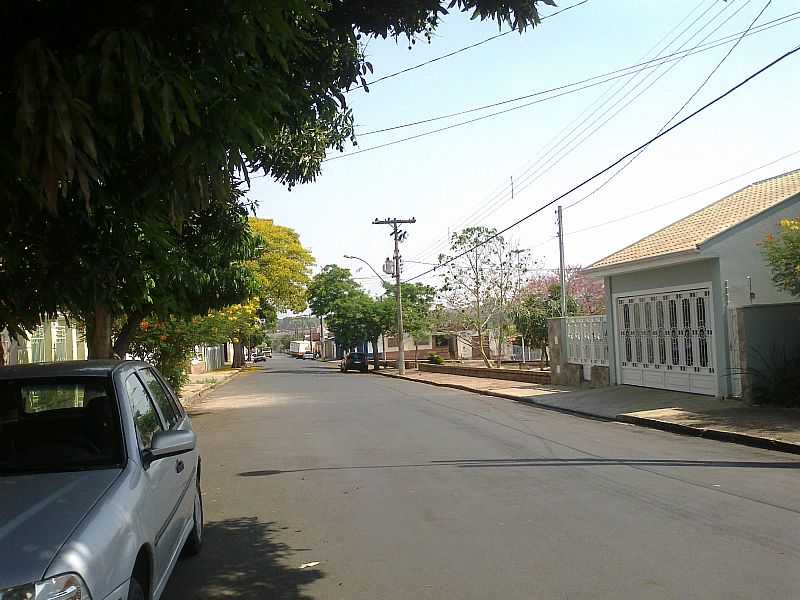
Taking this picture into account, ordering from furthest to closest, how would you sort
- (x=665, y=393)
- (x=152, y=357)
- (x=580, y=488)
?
(x=152, y=357) < (x=665, y=393) < (x=580, y=488)

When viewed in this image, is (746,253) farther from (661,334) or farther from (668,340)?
(661,334)

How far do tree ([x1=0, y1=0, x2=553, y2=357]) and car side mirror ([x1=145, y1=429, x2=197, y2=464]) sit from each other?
123 cm

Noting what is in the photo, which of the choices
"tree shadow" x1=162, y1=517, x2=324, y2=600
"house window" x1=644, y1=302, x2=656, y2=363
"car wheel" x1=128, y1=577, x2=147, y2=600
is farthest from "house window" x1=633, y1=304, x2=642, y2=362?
"car wheel" x1=128, y1=577, x2=147, y2=600

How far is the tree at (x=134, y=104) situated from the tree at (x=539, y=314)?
31.0 meters

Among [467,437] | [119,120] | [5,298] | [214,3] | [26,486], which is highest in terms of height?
[214,3]

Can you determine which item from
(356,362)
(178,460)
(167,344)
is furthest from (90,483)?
(356,362)

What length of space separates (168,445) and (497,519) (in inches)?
149

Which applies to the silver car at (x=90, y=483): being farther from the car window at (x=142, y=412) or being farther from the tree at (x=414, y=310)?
the tree at (x=414, y=310)

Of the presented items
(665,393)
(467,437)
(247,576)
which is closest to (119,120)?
(247,576)

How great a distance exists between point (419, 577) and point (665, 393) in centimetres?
1521

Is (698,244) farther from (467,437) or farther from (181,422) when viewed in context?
(181,422)

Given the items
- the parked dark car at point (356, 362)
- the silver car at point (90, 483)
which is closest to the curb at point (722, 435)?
the silver car at point (90, 483)

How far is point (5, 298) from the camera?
6656 mm

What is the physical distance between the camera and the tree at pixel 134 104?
11.7ft
